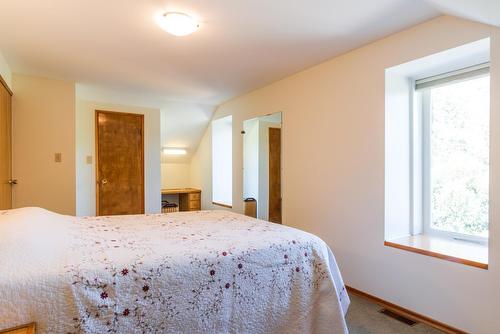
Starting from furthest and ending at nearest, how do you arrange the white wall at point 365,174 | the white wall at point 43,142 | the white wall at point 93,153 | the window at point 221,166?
the window at point 221,166 < the white wall at point 93,153 < the white wall at point 43,142 < the white wall at point 365,174

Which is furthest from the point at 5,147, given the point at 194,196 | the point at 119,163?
the point at 194,196

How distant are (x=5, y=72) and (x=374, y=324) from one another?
167 inches

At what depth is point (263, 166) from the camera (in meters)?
4.16

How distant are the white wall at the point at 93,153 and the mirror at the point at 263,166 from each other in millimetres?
1509

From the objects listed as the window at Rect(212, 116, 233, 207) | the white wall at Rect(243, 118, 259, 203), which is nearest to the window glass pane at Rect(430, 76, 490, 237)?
the white wall at Rect(243, 118, 259, 203)

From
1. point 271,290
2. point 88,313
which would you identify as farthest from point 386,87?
point 88,313

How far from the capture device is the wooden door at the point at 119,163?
14.6ft

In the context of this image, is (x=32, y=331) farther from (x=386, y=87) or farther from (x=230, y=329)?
(x=386, y=87)

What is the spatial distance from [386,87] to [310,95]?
0.89 m

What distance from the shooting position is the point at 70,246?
1.48m

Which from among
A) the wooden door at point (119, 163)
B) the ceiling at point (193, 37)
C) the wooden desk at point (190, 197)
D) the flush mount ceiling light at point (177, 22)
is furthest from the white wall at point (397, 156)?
the wooden desk at point (190, 197)

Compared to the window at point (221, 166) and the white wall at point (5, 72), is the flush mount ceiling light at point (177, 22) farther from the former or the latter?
the window at point (221, 166)

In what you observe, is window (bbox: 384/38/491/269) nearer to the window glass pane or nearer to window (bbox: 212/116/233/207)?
the window glass pane

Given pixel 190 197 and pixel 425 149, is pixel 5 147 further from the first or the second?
pixel 425 149
